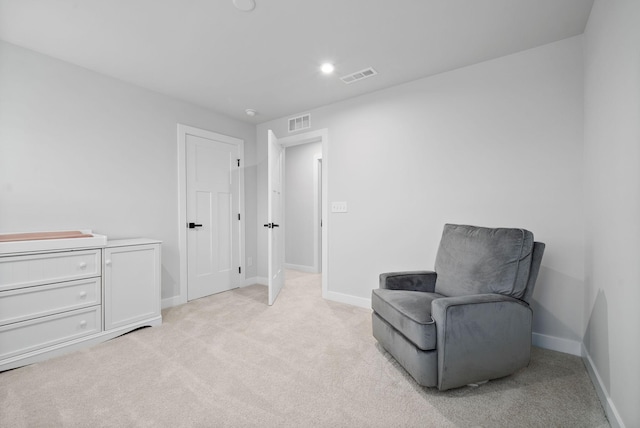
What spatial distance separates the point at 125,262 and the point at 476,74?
3.59 m

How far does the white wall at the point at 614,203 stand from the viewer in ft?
4.06

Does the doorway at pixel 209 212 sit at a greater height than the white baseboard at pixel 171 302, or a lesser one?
greater

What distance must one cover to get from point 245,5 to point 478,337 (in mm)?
2486

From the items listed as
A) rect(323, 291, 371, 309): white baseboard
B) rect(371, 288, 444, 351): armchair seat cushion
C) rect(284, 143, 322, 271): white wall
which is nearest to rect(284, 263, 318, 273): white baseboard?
rect(284, 143, 322, 271): white wall

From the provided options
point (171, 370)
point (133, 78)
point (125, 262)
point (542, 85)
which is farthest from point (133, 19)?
point (542, 85)

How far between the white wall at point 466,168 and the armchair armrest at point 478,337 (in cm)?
81

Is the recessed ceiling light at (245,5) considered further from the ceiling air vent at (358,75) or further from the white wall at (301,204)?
the white wall at (301,204)

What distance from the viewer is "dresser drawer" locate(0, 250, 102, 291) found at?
1965 millimetres

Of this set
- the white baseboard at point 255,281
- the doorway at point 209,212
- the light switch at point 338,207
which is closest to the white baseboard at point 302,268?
the white baseboard at point 255,281

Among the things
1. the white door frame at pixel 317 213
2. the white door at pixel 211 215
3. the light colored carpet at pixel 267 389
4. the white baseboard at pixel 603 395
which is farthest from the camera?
the white door frame at pixel 317 213

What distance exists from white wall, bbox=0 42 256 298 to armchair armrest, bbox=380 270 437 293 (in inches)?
98.3

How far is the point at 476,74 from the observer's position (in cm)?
255

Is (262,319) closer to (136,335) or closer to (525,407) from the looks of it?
(136,335)

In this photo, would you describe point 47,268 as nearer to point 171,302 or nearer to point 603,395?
point 171,302
